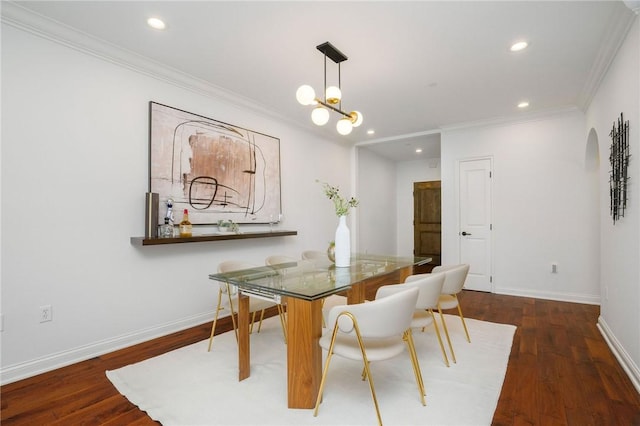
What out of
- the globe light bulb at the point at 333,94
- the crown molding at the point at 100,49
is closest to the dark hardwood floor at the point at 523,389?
the globe light bulb at the point at 333,94

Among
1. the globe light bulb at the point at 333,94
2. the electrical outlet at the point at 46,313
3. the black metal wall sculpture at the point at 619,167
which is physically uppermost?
the globe light bulb at the point at 333,94

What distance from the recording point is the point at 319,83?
3477 millimetres

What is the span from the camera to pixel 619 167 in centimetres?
261

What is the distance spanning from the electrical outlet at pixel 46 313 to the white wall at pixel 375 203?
4.81 m

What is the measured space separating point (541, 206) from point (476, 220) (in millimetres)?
882

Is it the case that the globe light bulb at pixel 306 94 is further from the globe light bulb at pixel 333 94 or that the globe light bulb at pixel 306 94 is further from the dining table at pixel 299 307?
the dining table at pixel 299 307

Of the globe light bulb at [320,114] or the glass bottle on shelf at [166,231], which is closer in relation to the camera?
the globe light bulb at [320,114]

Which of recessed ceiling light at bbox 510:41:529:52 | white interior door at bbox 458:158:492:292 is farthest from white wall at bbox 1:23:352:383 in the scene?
white interior door at bbox 458:158:492:292

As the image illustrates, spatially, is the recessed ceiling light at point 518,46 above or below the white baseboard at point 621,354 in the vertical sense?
above

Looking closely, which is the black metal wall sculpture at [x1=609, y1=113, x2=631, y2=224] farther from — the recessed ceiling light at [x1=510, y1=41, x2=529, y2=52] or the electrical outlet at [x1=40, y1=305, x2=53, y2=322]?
the electrical outlet at [x1=40, y1=305, x2=53, y2=322]

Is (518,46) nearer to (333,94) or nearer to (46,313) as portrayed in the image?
(333,94)

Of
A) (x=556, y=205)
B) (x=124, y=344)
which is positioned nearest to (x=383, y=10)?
(x=124, y=344)

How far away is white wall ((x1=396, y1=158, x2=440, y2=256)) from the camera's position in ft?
26.0

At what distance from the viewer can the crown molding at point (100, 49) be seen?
2.27m
